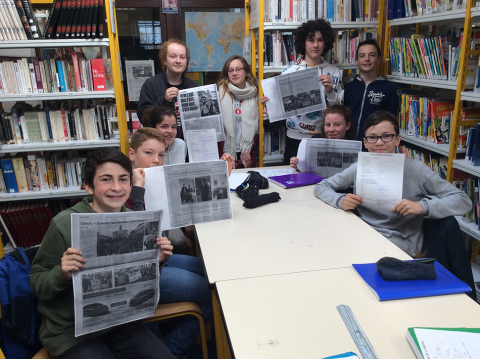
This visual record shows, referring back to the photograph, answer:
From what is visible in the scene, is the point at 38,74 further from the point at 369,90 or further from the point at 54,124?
the point at 369,90

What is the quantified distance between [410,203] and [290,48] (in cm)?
220

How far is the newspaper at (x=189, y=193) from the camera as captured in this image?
6.04 feet

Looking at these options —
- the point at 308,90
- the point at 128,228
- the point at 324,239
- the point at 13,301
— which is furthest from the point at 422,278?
the point at 308,90

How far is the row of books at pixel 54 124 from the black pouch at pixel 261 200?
1795 millimetres

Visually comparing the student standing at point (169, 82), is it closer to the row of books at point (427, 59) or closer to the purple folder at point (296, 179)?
the purple folder at point (296, 179)

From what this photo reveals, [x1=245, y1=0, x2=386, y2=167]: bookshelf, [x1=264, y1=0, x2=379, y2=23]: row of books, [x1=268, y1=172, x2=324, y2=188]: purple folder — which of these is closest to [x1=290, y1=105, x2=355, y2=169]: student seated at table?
[x1=268, y1=172, x2=324, y2=188]: purple folder

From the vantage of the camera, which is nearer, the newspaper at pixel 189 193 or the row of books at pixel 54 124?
Result: the newspaper at pixel 189 193

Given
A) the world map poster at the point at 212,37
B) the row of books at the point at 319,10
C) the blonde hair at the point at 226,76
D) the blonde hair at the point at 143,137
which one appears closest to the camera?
the blonde hair at the point at 143,137

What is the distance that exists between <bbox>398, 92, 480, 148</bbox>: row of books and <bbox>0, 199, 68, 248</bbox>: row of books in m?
3.14

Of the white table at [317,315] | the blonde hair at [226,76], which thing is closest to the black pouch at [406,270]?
the white table at [317,315]

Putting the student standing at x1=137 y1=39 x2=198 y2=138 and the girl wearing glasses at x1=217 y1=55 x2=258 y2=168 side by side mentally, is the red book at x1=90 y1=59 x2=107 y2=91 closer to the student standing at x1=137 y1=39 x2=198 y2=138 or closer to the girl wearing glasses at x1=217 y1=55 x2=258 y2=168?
the student standing at x1=137 y1=39 x2=198 y2=138

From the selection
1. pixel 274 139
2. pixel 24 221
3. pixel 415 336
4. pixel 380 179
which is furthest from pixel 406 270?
pixel 24 221

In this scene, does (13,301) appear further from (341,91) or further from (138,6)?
(138,6)

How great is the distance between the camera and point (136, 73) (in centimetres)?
402
